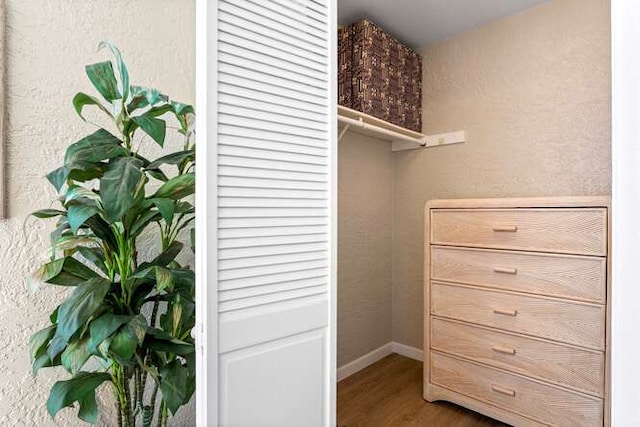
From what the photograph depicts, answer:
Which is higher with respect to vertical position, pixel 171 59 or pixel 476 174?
pixel 171 59

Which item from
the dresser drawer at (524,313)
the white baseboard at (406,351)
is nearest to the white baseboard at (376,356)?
the white baseboard at (406,351)

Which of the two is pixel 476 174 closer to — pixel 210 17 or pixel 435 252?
pixel 435 252

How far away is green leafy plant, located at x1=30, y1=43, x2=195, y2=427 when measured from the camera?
82 centimetres

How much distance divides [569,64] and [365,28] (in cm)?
124

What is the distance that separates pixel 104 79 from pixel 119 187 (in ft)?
1.11

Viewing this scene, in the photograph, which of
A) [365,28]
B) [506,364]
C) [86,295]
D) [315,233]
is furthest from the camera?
[365,28]

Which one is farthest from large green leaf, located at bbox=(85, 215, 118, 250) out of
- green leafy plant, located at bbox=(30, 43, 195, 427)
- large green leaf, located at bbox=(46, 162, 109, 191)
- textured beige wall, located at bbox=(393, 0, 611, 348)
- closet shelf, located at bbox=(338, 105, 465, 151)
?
textured beige wall, located at bbox=(393, 0, 611, 348)

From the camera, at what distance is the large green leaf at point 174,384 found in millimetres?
903

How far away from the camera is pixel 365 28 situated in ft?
7.09

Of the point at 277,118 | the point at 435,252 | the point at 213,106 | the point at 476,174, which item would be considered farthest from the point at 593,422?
the point at 213,106

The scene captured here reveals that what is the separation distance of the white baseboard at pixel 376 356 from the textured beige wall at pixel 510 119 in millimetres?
64

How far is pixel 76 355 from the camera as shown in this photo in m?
0.82

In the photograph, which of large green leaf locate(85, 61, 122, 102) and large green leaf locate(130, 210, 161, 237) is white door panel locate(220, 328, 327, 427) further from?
large green leaf locate(85, 61, 122, 102)
